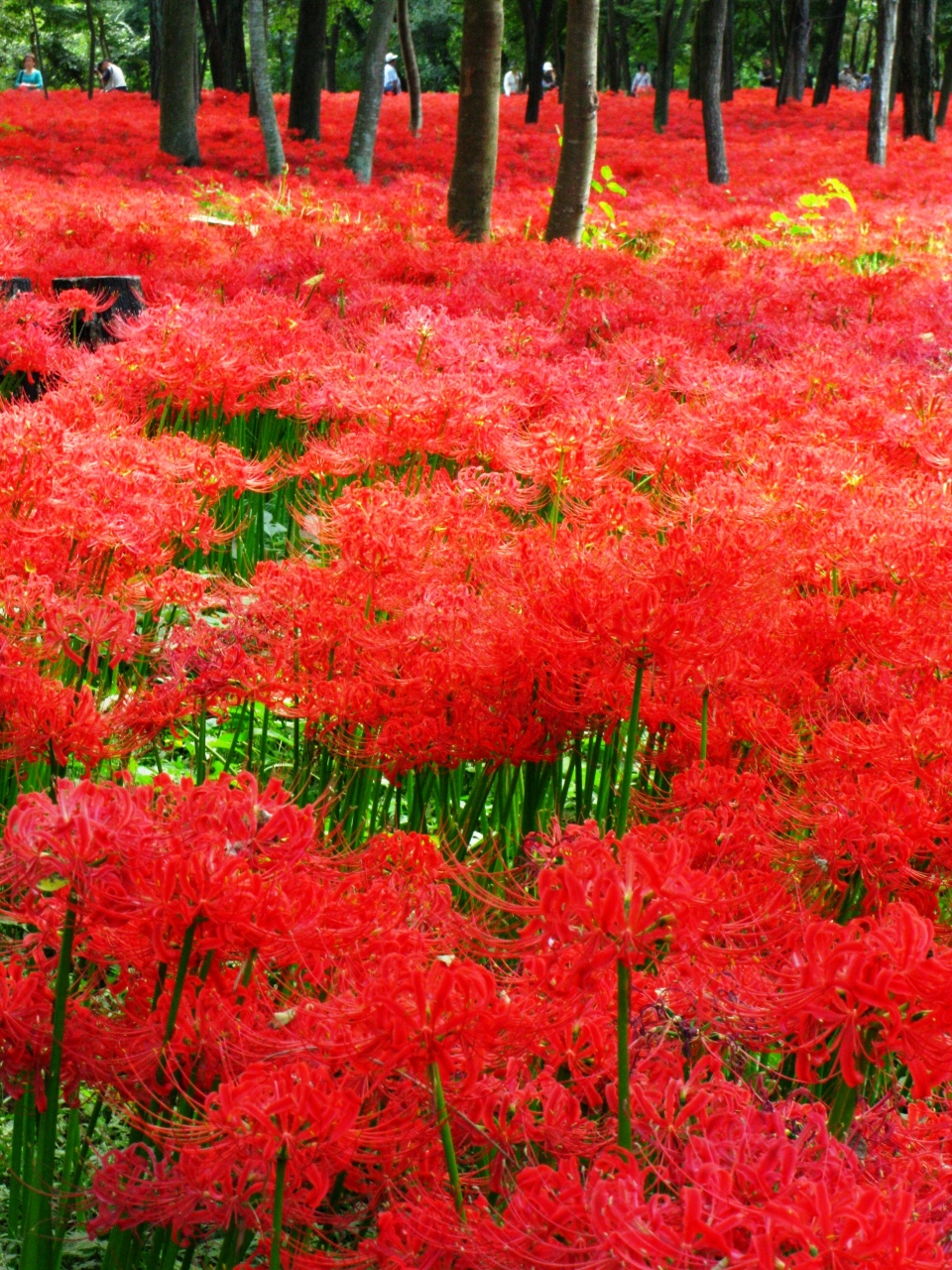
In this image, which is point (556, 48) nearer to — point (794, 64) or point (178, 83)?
point (794, 64)

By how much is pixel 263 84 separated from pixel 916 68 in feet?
43.7

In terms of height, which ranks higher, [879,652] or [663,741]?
[879,652]

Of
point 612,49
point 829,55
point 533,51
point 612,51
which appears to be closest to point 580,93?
point 533,51

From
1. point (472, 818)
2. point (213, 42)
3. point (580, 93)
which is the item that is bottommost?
point (472, 818)

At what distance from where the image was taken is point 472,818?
103 inches

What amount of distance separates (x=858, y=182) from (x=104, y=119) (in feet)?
39.9

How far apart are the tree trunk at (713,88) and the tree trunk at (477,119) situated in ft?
24.4

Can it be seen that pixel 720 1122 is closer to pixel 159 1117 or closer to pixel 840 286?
pixel 159 1117

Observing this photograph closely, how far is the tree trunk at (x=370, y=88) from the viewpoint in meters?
15.9

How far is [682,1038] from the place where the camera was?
143 cm

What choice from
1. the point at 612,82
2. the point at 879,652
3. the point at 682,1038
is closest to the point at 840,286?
the point at 879,652

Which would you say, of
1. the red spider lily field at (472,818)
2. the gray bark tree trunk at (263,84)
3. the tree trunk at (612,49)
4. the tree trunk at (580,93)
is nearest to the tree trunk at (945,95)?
the tree trunk at (612,49)

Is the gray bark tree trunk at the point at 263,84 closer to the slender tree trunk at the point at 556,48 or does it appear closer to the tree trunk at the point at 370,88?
the tree trunk at the point at 370,88

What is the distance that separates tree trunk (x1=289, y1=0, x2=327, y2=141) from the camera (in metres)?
19.8
